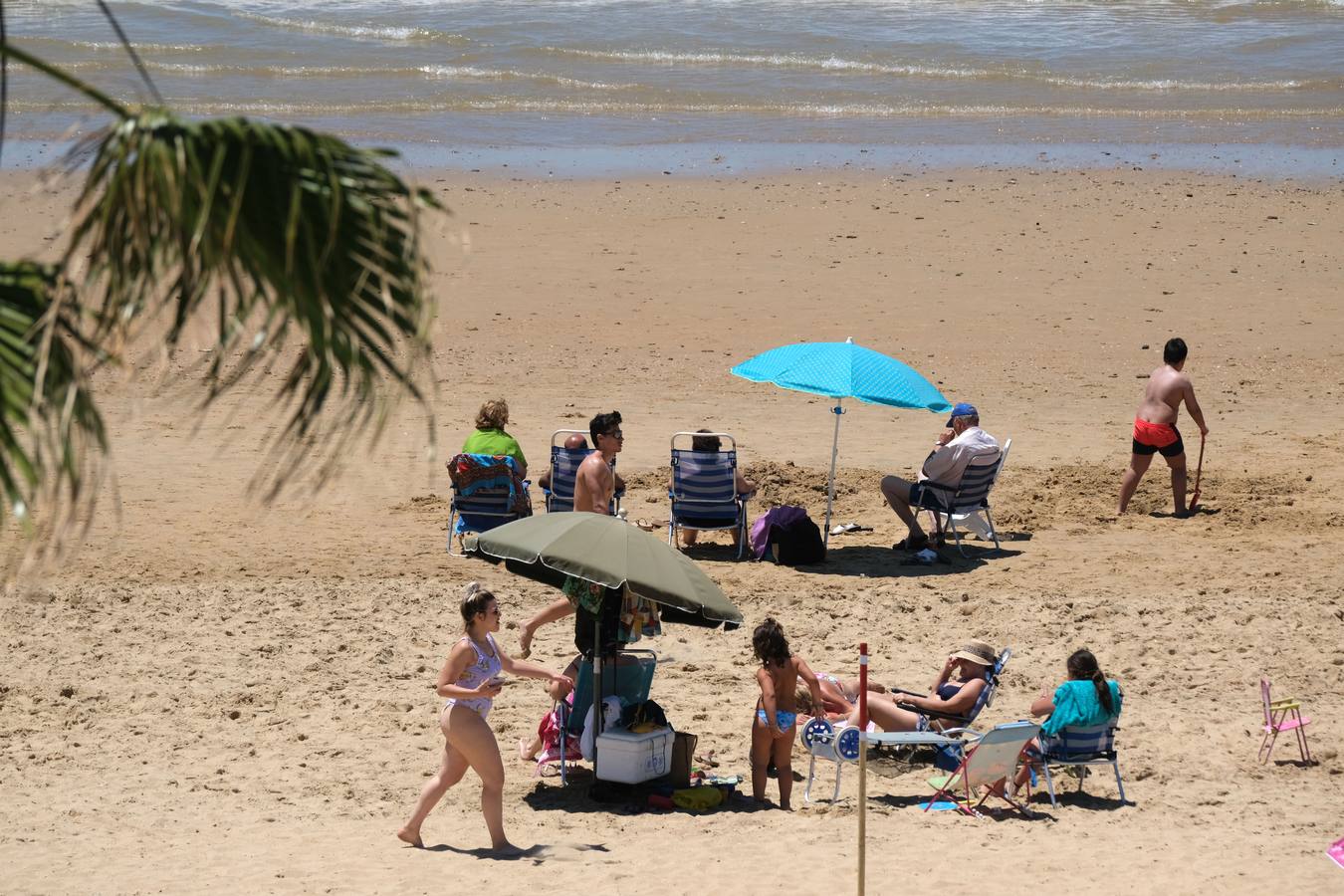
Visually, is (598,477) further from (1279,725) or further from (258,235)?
(258,235)

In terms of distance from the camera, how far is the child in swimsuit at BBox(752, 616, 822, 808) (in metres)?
7.93

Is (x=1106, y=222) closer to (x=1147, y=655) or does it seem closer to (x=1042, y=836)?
(x=1147, y=655)

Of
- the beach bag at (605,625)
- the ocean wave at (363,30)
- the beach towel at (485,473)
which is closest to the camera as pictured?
the beach bag at (605,625)

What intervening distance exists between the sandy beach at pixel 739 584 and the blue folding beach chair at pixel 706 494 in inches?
13.4

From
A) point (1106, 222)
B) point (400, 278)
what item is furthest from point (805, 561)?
point (1106, 222)

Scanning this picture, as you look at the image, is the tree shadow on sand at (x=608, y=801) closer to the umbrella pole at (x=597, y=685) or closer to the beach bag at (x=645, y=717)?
the umbrella pole at (x=597, y=685)

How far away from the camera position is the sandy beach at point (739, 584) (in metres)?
7.53

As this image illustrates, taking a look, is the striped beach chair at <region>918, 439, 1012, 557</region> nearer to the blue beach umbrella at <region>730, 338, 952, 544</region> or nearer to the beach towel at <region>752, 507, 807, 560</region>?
the blue beach umbrella at <region>730, 338, 952, 544</region>

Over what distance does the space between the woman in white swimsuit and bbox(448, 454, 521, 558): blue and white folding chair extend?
4.04 metres

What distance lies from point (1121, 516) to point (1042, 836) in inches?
218

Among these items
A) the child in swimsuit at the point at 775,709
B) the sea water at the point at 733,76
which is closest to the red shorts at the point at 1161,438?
the child in swimsuit at the point at 775,709

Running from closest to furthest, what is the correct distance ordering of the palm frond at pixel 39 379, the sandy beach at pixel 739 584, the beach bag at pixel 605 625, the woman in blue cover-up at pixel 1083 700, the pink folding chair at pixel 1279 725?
the palm frond at pixel 39 379 → the sandy beach at pixel 739 584 → the woman in blue cover-up at pixel 1083 700 → the beach bag at pixel 605 625 → the pink folding chair at pixel 1279 725

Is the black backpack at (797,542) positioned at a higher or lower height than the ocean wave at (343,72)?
lower

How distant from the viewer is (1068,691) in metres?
8.09
